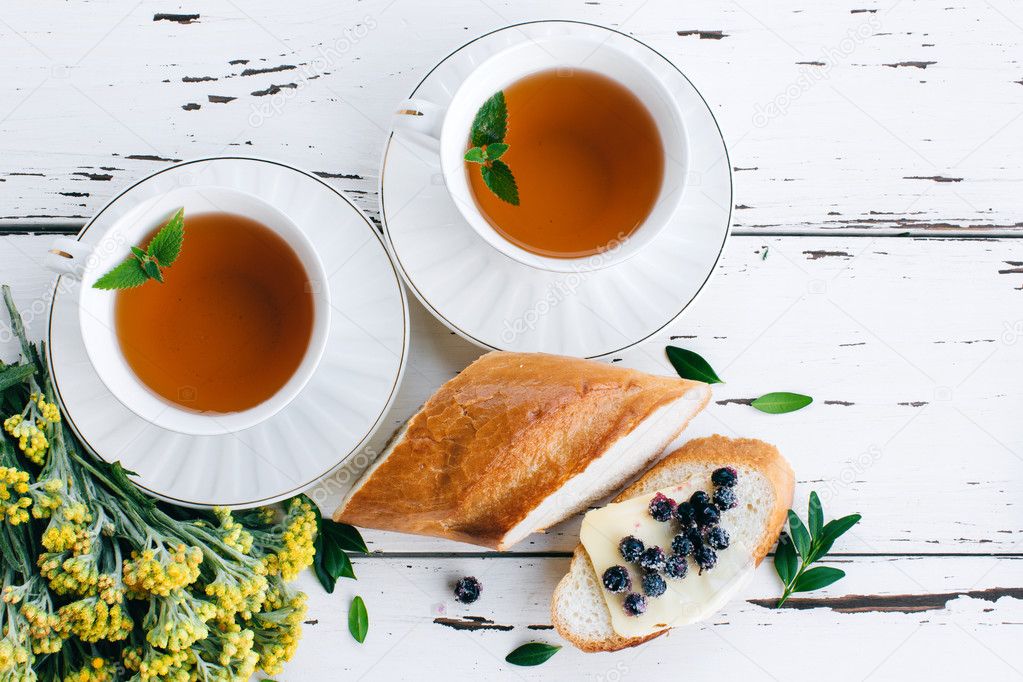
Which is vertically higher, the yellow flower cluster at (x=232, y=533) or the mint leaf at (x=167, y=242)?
the mint leaf at (x=167, y=242)

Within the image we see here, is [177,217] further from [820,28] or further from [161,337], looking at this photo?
[820,28]

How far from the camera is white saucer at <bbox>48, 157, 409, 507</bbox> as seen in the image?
61.3 inches

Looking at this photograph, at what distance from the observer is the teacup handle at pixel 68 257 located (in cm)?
129

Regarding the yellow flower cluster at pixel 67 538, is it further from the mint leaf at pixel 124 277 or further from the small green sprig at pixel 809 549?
the small green sprig at pixel 809 549

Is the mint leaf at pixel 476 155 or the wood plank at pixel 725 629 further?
the wood plank at pixel 725 629

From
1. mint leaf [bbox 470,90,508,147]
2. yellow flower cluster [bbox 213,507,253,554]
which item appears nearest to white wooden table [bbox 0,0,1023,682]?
yellow flower cluster [bbox 213,507,253,554]

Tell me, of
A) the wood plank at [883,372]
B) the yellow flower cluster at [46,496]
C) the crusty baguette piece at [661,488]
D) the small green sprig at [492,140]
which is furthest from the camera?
the wood plank at [883,372]

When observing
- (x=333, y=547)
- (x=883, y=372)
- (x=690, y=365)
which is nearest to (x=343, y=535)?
(x=333, y=547)

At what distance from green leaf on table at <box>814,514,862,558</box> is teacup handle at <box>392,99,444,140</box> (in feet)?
3.86

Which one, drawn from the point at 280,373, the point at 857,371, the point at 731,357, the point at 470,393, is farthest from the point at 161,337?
the point at 857,371

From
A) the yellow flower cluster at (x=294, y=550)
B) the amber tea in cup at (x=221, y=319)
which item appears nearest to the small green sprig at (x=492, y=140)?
the amber tea in cup at (x=221, y=319)

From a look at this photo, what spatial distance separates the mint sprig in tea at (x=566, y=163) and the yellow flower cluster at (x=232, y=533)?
0.74m

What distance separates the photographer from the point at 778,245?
1852mm

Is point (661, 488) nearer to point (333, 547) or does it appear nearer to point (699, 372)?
point (699, 372)
